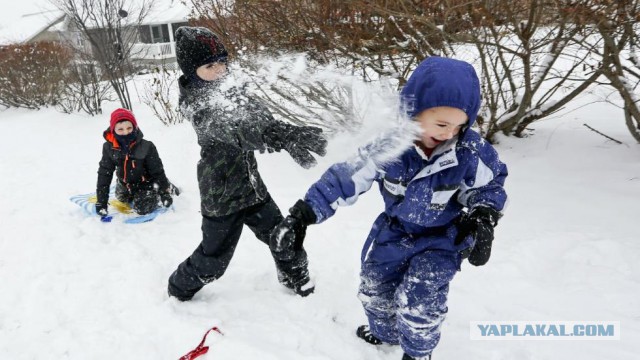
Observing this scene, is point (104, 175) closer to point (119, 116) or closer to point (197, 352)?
point (119, 116)

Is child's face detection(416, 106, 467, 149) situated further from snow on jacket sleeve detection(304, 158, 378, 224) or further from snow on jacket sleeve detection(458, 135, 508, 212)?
snow on jacket sleeve detection(304, 158, 378, 224)

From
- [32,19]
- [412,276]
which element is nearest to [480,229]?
[412,276]

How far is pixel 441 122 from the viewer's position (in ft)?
4.69

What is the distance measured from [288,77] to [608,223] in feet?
11.6

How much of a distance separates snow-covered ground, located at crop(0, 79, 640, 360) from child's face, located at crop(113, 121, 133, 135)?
0.82 metres

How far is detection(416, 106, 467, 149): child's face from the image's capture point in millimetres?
1406

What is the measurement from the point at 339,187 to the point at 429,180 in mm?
340

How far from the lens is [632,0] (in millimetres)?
2795

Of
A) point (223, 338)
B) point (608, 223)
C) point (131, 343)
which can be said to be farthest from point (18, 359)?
point (608, 223)

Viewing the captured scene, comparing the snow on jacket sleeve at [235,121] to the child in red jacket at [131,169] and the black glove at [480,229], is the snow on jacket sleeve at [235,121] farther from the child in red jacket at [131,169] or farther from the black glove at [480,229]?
the child in red jacket at [131,169]

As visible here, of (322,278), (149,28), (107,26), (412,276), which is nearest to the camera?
(412,276)

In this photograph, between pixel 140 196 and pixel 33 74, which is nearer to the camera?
pixel 140 196

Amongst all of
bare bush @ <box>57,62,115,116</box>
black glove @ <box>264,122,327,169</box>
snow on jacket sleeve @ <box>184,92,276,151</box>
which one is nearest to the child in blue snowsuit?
black glove @ <box>264,122,327,169</box>

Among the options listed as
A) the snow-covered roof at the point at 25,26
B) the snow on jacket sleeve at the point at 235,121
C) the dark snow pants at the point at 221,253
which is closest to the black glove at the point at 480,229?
the snow on jacket sleeve at the point at 235,121
